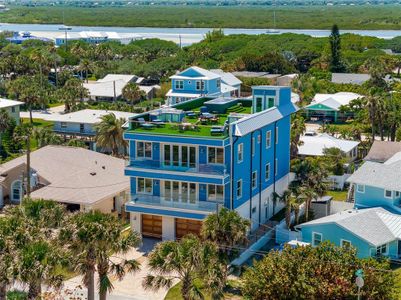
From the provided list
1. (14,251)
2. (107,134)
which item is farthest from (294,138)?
(14,251)

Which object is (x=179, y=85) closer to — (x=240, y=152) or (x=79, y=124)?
(x=79, y=124)

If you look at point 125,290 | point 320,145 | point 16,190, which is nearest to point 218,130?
point 125,290

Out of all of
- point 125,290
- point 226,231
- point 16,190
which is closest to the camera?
point 226,231

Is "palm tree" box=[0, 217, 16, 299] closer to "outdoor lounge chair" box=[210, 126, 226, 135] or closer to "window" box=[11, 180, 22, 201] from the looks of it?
"outdoor lounge chair" box=[210, 126, 226, 135]

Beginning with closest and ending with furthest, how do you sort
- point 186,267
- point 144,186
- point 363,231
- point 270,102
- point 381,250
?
point 186,267
point 381,250
point 363,231
point 144,186
point 270,102

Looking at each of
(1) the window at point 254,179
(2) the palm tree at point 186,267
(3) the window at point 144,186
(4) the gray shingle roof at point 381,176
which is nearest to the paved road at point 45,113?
(3) the window at point 144,186

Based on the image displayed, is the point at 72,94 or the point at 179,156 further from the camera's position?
the point at 72,94

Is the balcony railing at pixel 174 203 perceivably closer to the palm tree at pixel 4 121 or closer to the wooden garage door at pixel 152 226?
the wooden garage door at pixel 152 226
